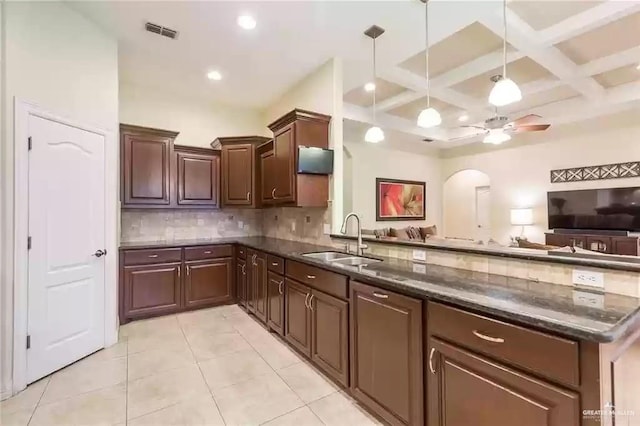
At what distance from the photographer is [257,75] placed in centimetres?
399

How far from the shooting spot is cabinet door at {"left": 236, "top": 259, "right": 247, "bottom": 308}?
13.1ft

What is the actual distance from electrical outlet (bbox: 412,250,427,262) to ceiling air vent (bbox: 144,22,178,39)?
3129 mm

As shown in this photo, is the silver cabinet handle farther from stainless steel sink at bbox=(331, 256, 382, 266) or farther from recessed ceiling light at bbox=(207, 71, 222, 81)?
recessed ceiling light at bbox=(207, 71, 222, 81)

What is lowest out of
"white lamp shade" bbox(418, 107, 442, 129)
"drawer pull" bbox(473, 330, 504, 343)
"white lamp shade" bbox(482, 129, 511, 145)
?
"drawer pull" bbox(473, 330, 504, 343)

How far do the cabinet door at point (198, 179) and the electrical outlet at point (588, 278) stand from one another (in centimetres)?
414

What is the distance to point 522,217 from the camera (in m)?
6.54

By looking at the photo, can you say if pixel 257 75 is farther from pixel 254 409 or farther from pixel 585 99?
pixel 585 99

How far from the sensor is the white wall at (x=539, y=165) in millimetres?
5648

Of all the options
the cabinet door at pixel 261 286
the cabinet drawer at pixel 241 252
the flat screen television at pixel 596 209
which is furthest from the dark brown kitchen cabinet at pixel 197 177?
the flat screen television at pixel 596 209

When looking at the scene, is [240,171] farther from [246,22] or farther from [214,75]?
[246,22]

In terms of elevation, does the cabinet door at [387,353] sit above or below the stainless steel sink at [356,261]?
below

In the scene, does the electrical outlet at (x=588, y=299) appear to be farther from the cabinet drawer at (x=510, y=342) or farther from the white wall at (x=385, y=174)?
the white wall at (x=385, y=174)

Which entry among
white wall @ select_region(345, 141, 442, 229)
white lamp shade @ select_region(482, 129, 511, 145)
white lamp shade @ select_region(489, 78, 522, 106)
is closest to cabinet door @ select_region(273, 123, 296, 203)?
white lamp shade @ select_region(489, 78, 522, 106)

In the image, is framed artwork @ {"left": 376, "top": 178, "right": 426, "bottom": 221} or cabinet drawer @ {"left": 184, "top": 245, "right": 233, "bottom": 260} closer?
cabinet drawer @ {"left": 184, "top": 245, "right": 233, "bottom": 260}
